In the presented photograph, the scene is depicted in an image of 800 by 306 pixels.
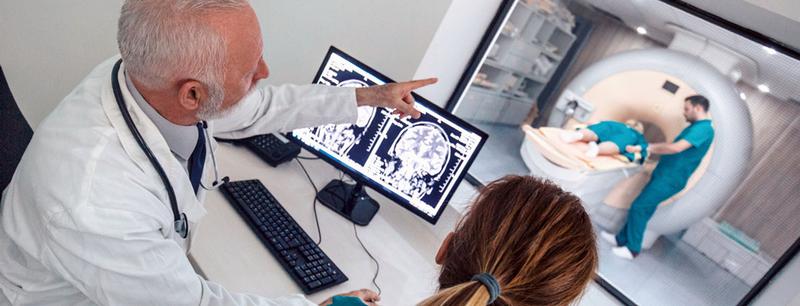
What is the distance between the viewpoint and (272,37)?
1.76m

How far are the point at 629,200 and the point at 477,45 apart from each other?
1.25m

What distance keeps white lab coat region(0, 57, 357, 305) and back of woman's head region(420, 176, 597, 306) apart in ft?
1.48

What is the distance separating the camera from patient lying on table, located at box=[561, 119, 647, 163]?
2.50 metres

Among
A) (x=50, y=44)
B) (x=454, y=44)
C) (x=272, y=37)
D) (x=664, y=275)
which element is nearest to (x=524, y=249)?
(x=454, y=44)

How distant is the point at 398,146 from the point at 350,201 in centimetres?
25

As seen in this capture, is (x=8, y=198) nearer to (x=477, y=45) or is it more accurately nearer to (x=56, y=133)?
(x=56, y=133)

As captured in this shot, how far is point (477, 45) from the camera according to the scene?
6.17 ft

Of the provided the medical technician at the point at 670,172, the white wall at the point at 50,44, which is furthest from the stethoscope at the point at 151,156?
the medical technician at the point at 670,172

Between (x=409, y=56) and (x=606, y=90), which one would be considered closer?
(x=409, y=56)

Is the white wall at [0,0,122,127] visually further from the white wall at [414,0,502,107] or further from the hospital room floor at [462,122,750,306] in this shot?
the hospital room floor at [462,122,750,306]

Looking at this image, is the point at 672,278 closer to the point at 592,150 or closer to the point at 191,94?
the point at 592,150

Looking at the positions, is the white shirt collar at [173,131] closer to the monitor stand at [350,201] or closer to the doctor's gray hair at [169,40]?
the doctor's gray hair at [169,40]

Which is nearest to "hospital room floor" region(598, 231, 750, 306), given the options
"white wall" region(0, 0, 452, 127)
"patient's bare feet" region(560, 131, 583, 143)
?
"patient's bare feet" region(560, 131, 583, 143)

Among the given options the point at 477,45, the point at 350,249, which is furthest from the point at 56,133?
the point at 477,45
